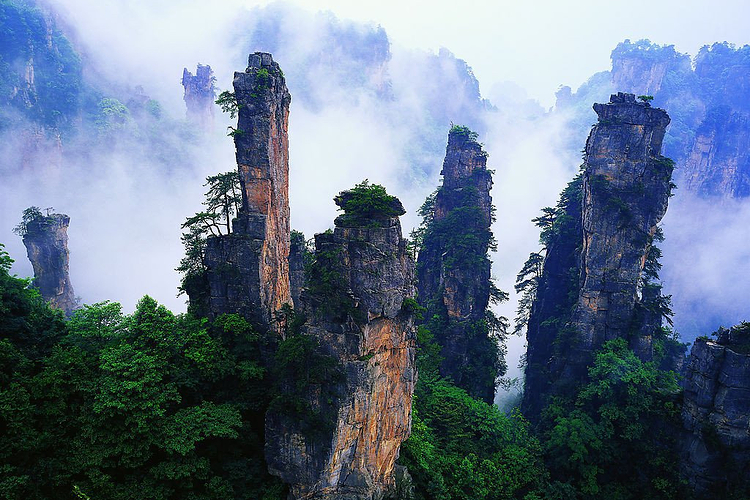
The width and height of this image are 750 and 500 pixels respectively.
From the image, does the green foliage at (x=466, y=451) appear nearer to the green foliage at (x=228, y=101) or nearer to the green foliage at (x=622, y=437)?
the green foliage at (x=622, y=437)

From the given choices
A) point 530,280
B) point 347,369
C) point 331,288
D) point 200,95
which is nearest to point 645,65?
point 530,280

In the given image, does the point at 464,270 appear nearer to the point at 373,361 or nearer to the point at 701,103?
the point at 373,361

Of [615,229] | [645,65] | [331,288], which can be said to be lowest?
[331,288]

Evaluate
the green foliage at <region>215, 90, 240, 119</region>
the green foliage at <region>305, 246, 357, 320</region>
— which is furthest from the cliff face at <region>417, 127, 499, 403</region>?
the green foliage at <region>215, 90, 240, 119</region>

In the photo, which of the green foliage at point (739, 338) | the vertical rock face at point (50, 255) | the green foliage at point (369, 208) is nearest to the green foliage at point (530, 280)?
the green foliage at point (739, 338)

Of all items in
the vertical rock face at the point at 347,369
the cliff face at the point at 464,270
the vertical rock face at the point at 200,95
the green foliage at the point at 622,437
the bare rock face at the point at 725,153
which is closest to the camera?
the vertical rock face at the point at 347,369

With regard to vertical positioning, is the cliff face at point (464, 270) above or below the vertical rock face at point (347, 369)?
above
